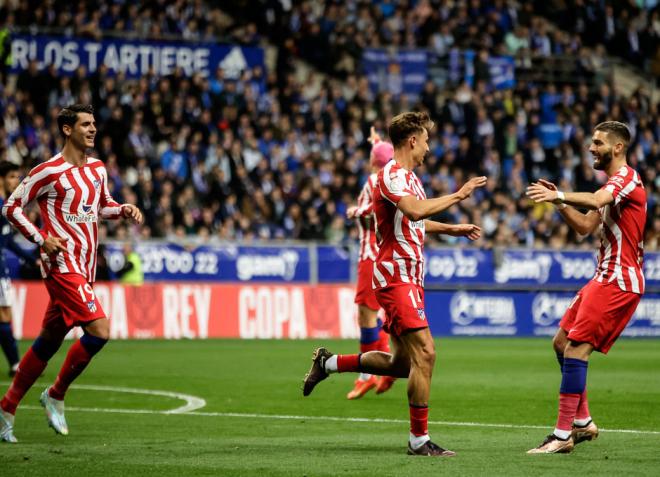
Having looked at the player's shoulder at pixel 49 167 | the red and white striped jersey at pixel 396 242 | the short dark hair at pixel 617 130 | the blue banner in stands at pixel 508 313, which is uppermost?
the short dark hair at pixel 617 130

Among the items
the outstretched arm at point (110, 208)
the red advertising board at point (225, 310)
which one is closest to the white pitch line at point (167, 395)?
the outstretched arm at point (110, 208)

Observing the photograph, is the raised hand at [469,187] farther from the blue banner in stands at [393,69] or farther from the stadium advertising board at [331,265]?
the blue banner in stands at [393,69]

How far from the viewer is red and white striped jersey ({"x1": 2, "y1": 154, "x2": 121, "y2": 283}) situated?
9.82 metres

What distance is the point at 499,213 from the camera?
29.9 m

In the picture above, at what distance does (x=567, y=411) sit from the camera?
900 centimetres

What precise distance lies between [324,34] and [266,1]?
1.80 metres

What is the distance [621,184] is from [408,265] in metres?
1.65

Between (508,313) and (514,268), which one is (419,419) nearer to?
(508,313)

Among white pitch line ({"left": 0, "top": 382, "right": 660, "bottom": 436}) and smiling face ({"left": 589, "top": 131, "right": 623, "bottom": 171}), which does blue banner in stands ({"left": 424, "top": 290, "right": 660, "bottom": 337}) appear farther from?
smiling face ({"left": 589, "top": 131, "right": 623, "bottom": 171})

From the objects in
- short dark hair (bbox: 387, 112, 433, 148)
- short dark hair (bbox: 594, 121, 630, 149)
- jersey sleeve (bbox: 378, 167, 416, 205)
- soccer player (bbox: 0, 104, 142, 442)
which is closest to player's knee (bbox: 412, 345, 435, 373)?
jersey sleeve (bbox: 378, 167, 416, 205)

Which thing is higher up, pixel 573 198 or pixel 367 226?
pixel 573 198

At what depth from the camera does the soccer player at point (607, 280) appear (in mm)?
9008

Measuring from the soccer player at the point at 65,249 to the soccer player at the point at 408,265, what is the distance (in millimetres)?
2230

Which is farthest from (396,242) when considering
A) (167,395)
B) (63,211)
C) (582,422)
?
(167,395)
